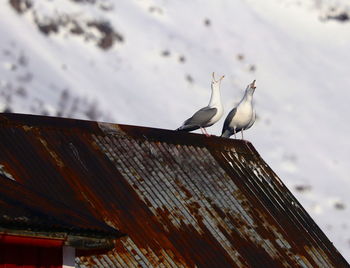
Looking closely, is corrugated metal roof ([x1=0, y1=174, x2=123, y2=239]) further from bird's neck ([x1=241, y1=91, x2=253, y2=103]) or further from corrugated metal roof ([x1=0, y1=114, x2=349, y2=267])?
bird's neck ([x1=241, y1=91, x2=253, y2=103])

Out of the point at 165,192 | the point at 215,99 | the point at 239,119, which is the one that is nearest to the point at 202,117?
the point at 215,99

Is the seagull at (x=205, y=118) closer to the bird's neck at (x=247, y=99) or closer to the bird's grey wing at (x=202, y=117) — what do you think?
the bird's grey wing at (x=202, y=117)

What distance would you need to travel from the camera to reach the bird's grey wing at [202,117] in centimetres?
2462

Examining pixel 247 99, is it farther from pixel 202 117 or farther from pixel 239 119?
pixel 202 117

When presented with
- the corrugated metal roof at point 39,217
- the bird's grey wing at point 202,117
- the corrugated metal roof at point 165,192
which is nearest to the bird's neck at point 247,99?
the bird's grey wing at point 202,117

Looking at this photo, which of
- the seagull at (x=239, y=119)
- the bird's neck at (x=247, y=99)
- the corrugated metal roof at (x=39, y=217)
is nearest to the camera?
the corrugated metal roof at (x=39, y=217)

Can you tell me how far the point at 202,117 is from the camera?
2473cm

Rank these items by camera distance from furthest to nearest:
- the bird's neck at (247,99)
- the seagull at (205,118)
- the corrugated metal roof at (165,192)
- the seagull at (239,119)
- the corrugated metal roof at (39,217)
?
the bird's neck at (247,99) < the seagull at (239,119) < the seagull at (205,118) < the corrugated metal roof at (165,192) < the corrugated metal roof at (39,217)

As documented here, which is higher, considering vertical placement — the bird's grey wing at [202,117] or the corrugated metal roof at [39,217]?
the bird's grey wing at [202,117]

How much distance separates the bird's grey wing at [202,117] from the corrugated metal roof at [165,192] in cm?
73

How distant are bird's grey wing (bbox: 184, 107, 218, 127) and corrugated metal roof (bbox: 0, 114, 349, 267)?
28.8 inches

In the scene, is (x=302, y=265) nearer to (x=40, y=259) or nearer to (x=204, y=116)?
(x=204, y=116)

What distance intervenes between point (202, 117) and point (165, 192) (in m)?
3.53

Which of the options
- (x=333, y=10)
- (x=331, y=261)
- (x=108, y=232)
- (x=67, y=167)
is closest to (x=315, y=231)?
(x=331, y=261)
